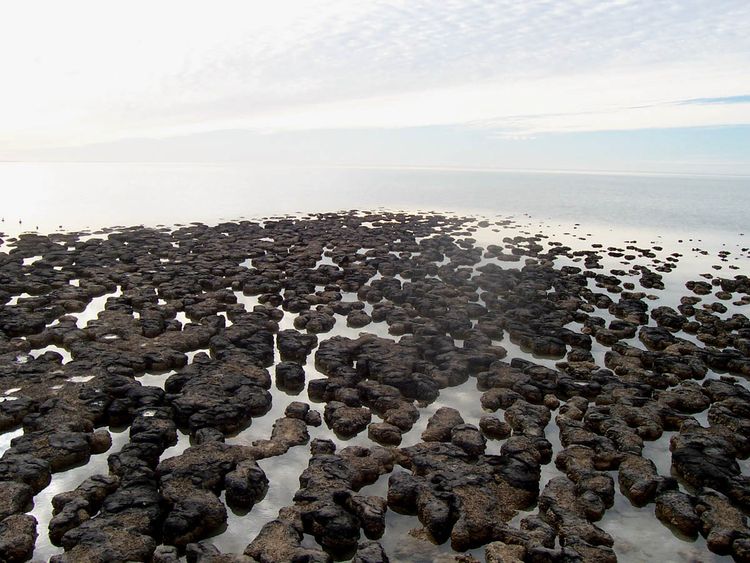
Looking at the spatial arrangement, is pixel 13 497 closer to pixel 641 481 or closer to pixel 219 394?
pixel 219 394

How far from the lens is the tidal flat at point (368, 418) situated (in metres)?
8.63

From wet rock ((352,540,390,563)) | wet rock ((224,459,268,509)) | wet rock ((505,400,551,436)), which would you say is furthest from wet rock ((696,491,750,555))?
wet rock ((224,459,268,509))

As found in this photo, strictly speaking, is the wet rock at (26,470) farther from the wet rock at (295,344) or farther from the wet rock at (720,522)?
the wet rock at (720,522)

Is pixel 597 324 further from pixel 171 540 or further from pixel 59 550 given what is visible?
pixel 59 550

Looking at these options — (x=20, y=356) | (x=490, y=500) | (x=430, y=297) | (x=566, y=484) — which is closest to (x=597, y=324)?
(x=430, y=297)

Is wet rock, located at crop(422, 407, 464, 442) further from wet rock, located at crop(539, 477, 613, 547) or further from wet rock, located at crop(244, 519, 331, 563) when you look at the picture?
wet rock, located at crop(244, 519, 331, 563)

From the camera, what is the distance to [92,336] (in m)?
16.7

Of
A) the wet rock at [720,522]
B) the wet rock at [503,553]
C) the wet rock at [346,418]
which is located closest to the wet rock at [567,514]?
the wet rock at [503,553]

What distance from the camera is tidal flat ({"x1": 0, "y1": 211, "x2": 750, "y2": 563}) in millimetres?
8633

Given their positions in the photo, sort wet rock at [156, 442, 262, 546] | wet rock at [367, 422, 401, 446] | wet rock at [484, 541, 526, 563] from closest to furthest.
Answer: wet rock at [484, 541, 526, 563], wet rock at [156, 442, 262, 546], wet rock at [367, 422, 401, 446]

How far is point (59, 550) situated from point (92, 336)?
9.80 m

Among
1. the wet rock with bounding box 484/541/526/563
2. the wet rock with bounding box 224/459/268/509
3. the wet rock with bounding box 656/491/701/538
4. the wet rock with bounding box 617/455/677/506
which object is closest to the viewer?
the wet rock with bounding box 484/541/526/563

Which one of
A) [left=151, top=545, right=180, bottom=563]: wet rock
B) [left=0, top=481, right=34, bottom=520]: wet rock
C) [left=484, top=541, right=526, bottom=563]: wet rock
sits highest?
[left=0, top=481, right=34, bottom=520]: wet rock

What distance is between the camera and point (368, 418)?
1237 cm
